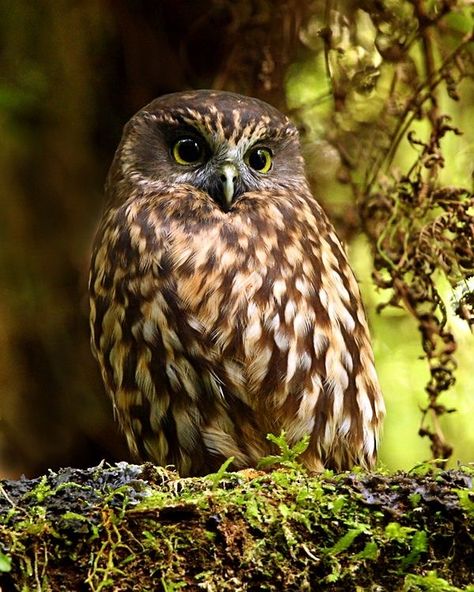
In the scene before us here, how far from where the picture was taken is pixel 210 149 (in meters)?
2.98

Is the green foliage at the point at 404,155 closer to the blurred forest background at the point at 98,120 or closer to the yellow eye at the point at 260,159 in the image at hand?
the blurred forest background at the point at 98,120

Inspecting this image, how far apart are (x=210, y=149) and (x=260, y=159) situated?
0.20m

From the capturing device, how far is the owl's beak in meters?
2.86

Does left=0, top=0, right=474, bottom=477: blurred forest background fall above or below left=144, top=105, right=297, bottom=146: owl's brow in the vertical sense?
above

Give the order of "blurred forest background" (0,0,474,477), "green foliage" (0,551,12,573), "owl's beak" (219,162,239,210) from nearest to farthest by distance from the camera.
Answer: "green foliage" (0,551,12,573) < "owl's beak" (219,162,239,210) < "blurred forest background" (0,0,474,477)

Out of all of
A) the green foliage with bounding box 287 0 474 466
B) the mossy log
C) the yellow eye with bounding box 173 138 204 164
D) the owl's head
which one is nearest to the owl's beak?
the owl's head

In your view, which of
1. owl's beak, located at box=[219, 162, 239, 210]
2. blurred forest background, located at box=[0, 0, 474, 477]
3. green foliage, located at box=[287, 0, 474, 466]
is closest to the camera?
owl's beak, located at box=[219, 162, 239, 210]

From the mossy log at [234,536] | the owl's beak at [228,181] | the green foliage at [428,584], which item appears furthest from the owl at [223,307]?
the green foliage at [428,584]

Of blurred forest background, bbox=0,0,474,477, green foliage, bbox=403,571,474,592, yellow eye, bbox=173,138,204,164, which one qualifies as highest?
blurred forest background, bbox=0,0,474,477

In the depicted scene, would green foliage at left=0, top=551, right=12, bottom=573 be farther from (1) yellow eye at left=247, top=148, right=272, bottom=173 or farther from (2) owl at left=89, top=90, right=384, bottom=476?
(1) yellow eye at left=247, top=148, right=272, bottom=173

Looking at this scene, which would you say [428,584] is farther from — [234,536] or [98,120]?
[98,120]

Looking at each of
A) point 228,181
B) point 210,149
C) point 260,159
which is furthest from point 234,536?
point 260,159

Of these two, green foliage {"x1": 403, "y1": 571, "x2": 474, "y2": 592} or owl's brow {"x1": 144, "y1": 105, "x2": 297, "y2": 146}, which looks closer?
green foliage {"x1": 403, "y1": 571, "x2": 474, "y2": 592}

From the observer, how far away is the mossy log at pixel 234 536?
1.64 m
